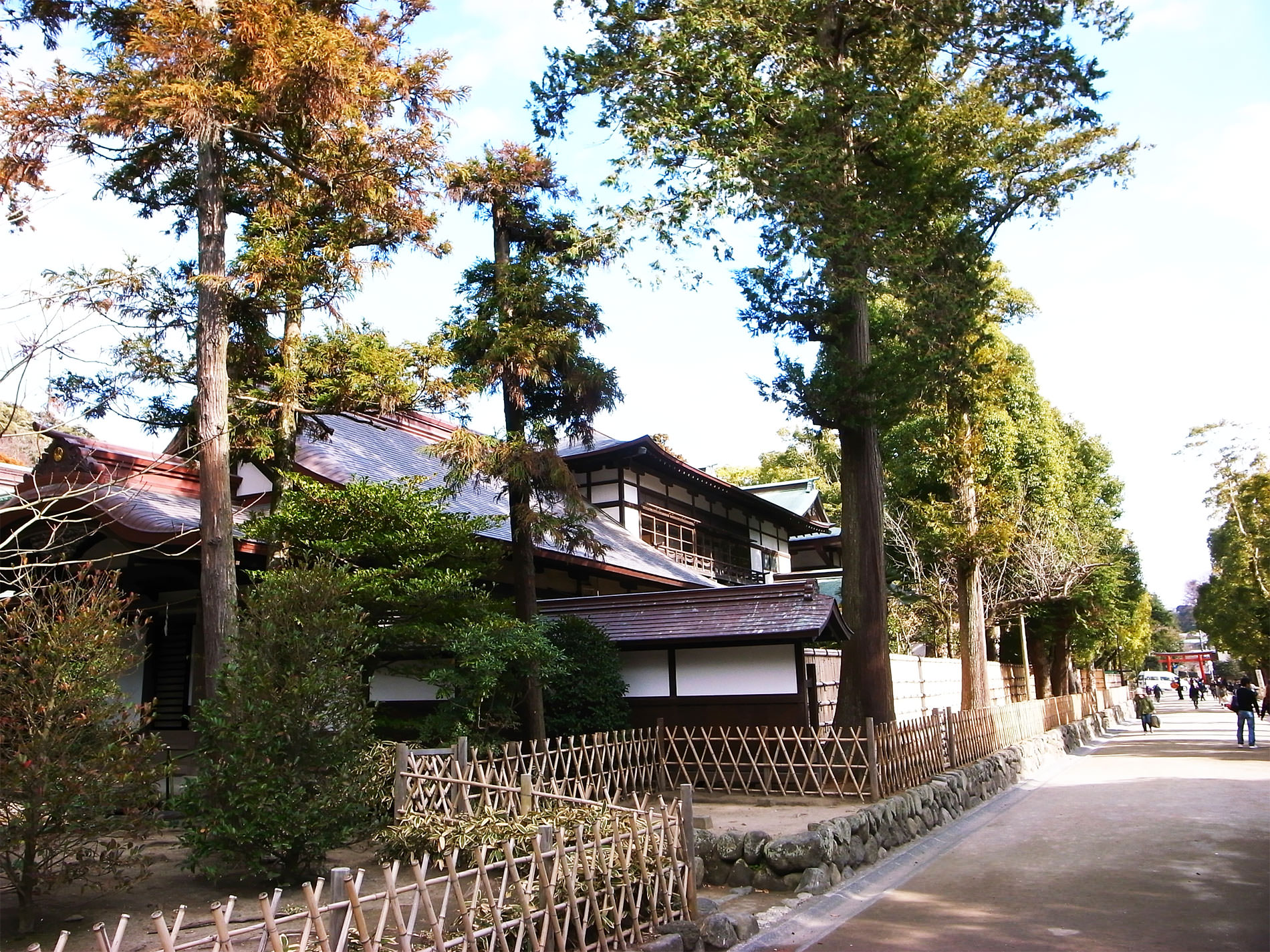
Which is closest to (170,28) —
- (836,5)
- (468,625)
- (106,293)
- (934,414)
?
(106,293)

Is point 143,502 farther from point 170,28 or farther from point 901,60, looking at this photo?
point 901,60

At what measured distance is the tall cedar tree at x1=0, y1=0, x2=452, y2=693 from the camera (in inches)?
433

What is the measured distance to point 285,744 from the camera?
783cm

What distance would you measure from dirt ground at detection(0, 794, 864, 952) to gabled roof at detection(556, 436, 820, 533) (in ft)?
35.2

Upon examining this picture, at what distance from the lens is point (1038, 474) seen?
2594cm

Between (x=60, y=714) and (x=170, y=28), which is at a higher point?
(x=170, y=28)

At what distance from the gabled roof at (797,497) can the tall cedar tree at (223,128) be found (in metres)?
21.5

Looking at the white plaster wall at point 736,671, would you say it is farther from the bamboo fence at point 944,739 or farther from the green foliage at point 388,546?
the green foliage at point 388,546

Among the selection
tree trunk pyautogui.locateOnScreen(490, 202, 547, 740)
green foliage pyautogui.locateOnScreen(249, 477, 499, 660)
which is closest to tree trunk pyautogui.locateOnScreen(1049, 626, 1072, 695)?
tree trunk pyautogui.locateOnScreen(490, 202, 547, 740)

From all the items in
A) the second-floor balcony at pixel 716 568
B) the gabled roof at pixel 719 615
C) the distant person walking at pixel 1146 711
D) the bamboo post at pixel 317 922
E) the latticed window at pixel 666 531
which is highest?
the latticed window at pixel 666 531

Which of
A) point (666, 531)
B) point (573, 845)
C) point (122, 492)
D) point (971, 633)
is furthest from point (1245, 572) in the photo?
point (122, 492)

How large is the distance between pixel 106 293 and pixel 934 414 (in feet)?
61.3

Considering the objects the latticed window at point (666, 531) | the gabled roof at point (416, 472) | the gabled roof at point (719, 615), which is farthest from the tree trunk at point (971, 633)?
the gabled roof at point (719, 615)

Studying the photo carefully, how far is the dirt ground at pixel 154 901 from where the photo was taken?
680 cm
